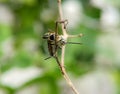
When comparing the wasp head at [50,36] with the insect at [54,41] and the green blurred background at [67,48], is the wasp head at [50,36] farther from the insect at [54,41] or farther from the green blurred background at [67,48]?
the green blurred background at [67,48]

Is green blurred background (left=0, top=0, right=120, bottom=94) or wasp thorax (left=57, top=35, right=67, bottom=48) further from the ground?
wasp thorax (left=57, top=35, right=67, bottom=48)

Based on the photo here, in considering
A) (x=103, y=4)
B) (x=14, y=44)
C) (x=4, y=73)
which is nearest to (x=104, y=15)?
(x=103, y=4)

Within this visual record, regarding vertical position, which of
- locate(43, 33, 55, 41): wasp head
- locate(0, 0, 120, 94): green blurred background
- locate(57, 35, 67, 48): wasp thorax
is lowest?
locate(0, 0, 120, 94): green blurred background

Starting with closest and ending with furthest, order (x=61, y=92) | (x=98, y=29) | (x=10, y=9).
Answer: (x=61, y=92) → (x=98, y=29) → (x=10, y=9)

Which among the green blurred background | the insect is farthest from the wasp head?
the green blurred background

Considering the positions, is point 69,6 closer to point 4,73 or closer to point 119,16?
point 119,16

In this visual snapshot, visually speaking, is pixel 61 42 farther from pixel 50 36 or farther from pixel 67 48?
pixel 67 48

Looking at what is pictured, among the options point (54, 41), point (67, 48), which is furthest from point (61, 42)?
point (67, 48)

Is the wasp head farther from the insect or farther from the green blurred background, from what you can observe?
the green blurred background
